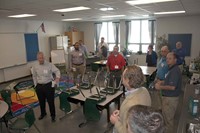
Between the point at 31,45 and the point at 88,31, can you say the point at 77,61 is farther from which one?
the point at 88,31

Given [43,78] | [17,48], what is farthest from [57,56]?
[43,78]

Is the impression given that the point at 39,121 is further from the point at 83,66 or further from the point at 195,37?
the point at 195,37

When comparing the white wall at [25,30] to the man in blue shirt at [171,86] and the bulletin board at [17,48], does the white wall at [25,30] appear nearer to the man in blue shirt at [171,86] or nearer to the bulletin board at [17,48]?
the bulletin board at [17,48]

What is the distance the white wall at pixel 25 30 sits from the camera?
7.51 m

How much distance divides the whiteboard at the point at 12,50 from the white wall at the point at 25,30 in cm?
24

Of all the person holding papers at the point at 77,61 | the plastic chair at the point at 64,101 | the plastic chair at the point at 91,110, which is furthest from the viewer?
the person holding papers at the point at 77,61

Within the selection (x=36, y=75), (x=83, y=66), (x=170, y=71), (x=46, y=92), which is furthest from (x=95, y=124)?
(x=83, y=66)

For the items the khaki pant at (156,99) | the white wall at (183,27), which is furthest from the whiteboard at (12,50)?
the white wall at (183,27)

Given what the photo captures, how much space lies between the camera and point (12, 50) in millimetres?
7648

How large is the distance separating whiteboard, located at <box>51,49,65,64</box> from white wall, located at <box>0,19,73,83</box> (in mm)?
825

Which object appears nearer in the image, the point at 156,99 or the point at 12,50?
the point at 156,99

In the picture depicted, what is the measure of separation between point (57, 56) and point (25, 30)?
1944 mm

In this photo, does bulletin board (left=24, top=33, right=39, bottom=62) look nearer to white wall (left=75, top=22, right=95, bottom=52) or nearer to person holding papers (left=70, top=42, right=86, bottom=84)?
person holding papers (left=70, top=42, right=86, bottom=84)

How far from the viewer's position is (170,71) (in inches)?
116
